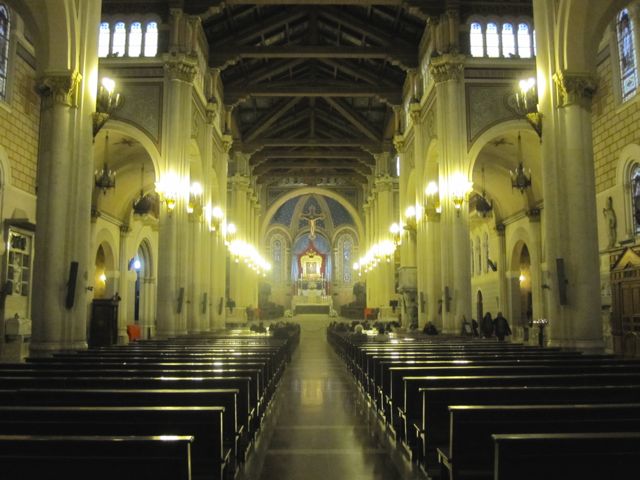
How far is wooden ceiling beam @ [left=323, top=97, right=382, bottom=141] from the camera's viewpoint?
36094 mm

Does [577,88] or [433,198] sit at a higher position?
[577,88]

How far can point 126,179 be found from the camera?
2855 cm

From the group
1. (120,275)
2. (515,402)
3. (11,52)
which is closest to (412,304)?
(120,275)

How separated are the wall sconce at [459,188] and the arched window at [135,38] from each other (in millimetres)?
12103

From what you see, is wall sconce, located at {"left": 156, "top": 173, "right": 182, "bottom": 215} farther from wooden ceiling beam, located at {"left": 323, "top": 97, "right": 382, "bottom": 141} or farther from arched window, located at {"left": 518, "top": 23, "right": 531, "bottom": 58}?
wooden ceiling beam, located at {"left": 323, "top": 97, "right": 382, "bottom": 141}

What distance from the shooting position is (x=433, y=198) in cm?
2192

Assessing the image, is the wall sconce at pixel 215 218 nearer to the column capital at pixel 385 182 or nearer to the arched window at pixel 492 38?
the arched window at pixel 492 38

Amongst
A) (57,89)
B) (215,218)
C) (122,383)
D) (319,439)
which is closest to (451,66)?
(215,218)

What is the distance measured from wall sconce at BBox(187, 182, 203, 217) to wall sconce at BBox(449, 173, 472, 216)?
30.0ft

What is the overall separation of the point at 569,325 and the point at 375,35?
701 inches

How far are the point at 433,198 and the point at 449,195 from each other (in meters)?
1.76

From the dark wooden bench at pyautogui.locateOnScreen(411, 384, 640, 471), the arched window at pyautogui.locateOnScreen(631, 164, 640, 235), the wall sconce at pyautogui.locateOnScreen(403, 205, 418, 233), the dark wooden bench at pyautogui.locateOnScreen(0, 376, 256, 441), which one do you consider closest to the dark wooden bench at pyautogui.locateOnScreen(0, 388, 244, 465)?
the dark wooden bench at pyautogui.locateOnScreen(0, 376, 256, 441)

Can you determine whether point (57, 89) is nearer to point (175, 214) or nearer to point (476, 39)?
point (175, 214)

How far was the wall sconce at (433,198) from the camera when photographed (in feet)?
71.1
